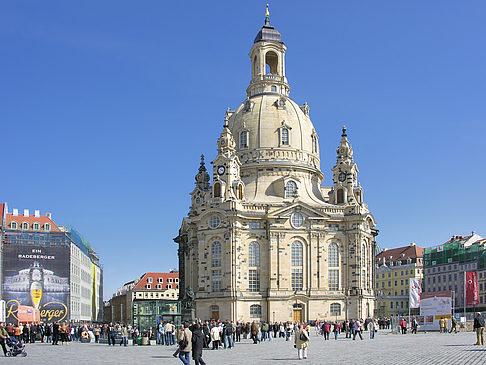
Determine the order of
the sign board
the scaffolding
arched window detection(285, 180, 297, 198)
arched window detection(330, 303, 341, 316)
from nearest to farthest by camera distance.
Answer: the sign board → arched window detection(330, 303, 341, 316) → arched window detection(285, 180, 297, 198) → the scaffolding

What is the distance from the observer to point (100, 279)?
15300cm

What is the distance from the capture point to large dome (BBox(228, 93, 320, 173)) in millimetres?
86500

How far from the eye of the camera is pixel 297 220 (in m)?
80.9

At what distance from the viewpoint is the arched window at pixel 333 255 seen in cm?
8181

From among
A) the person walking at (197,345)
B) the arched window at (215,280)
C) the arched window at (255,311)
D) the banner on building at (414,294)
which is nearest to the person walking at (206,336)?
the person walking at (197,345)

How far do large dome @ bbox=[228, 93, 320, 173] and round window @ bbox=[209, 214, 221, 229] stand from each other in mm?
9233

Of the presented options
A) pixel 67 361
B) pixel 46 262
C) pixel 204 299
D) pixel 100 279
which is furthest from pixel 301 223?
pixel 100 279

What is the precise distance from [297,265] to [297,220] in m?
5.07

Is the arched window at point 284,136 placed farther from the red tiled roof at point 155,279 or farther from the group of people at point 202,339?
the red tiled roof at point 155,279

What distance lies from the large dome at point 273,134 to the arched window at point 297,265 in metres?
10.9

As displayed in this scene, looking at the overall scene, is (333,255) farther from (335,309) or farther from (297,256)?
(335,309)

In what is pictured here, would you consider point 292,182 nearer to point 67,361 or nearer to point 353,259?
point 353,259

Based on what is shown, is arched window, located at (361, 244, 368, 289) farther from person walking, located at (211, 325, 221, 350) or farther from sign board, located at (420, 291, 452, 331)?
person walking, located at (211, 325, 221, 350)

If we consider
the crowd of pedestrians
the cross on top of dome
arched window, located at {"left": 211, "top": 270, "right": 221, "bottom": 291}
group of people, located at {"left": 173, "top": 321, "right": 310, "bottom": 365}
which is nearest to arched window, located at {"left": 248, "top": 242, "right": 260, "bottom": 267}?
arched window, located at {"left": 211, "top": 270, "right": 221, "bottom": 291}
